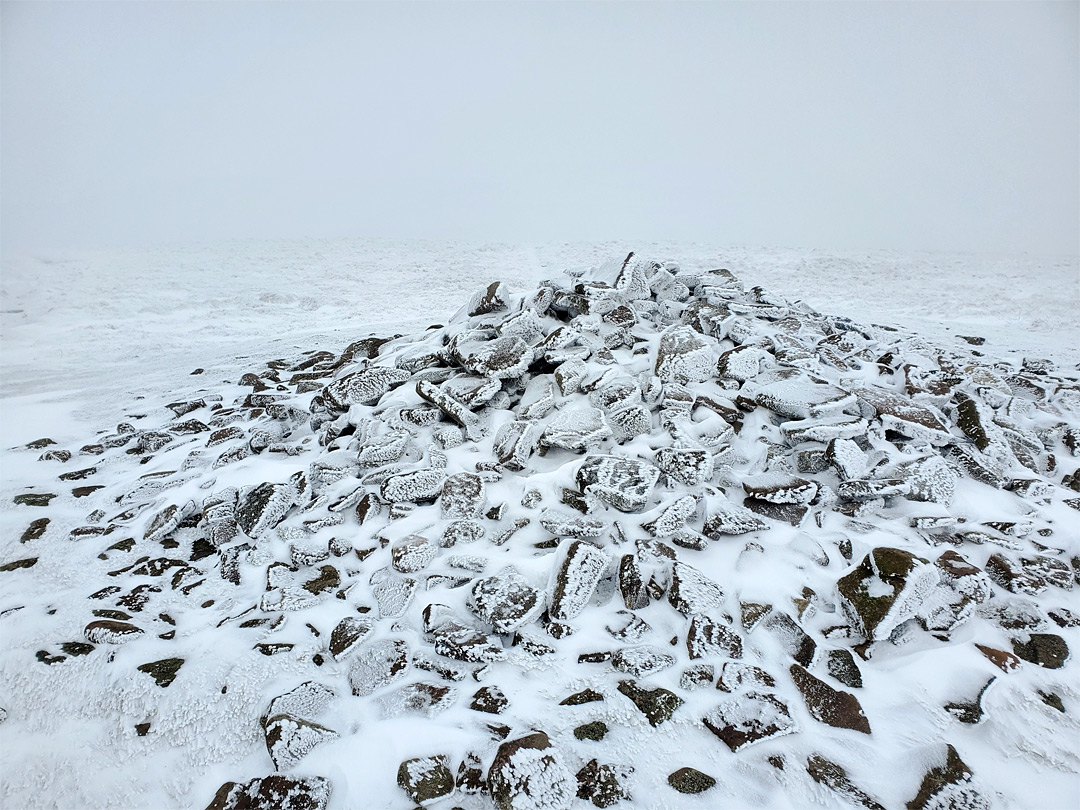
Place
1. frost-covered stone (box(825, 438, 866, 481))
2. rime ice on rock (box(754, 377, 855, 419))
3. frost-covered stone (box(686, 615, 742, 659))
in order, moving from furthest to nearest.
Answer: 1. rime ice on rock (box(754, 377, 855, 419))
2. frost-covered stone (box(825, 438, 866, 481))
3. frost-covered stone (box(686, 615, 742, 659))

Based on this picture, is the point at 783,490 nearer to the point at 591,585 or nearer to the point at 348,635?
the point at 591,585

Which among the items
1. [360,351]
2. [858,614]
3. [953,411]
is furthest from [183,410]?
[953,411]

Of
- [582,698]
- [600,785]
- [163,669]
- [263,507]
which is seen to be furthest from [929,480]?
[163,669]

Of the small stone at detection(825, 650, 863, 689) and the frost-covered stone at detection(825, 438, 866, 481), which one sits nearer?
the small stone at detection(825, 650, 863, 689)

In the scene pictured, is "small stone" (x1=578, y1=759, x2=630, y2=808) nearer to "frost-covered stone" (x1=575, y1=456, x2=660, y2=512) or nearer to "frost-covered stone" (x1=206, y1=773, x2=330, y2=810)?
"frost-covered stone" (x1=206, y1=773, x2=330, y2=810)

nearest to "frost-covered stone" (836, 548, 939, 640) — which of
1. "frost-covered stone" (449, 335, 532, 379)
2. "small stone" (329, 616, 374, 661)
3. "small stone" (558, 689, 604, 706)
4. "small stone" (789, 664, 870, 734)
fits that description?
"small stone" (789, 664, 870, 734)

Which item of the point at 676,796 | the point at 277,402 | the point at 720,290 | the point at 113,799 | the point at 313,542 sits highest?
the point at 720,290

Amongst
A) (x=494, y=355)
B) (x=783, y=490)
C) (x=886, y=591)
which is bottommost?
(x=886, y=591)

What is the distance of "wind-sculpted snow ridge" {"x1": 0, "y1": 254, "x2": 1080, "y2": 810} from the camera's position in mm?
2281

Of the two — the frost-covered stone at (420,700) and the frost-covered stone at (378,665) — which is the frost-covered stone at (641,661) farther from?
the frost-covered stone at (378,665)

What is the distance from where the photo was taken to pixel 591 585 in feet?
9.75

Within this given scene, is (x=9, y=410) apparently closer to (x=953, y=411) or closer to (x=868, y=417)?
(x=868, y=417)

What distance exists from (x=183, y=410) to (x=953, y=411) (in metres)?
8.28

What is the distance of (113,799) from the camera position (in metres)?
2.29
